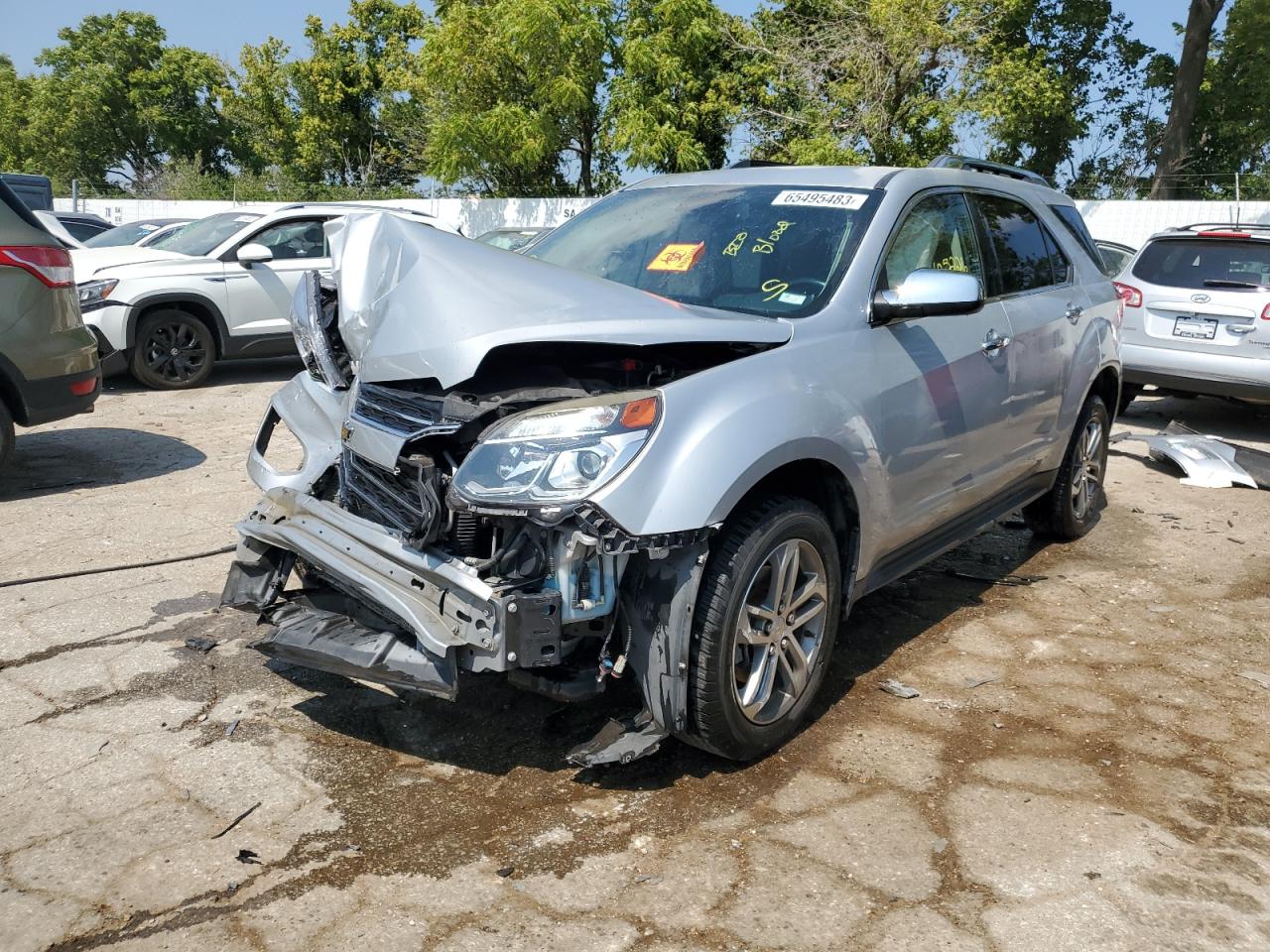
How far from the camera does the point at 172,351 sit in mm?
10547

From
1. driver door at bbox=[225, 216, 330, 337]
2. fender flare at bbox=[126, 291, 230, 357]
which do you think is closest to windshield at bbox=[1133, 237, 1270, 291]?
driver door at bbox=[225, 216, 330, 337]

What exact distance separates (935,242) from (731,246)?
89 centimetres

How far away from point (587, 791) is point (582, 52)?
Result: 27867mm

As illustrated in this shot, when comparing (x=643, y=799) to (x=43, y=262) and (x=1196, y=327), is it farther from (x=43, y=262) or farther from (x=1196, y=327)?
(x=1196, y=327)

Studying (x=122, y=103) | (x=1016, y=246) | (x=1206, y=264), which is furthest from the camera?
(x=122, y=103)

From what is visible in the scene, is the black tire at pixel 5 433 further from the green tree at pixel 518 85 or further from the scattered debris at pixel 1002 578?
the green tree at pixel 518 85

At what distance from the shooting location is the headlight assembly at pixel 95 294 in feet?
33.1

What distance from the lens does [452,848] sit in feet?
9.83

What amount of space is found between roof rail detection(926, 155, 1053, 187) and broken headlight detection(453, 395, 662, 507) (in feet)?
7.82

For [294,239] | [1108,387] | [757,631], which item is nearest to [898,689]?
[757,631]

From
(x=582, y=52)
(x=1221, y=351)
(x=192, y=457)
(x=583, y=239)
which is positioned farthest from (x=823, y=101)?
(x=583, y=239)

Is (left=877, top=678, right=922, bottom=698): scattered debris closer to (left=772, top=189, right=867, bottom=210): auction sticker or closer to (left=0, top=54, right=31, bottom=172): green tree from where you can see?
(left=772, top=189, right=867, bottom=210): auction sticker

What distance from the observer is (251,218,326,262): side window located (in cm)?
1130

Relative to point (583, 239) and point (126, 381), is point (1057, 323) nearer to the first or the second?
point (583, 239)
